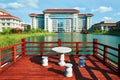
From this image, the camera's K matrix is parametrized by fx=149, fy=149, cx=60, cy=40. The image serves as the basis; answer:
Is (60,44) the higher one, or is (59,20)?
(59,20)

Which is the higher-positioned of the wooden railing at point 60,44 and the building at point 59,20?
the building at point 59,20

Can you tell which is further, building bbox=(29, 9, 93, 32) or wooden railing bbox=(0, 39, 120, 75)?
building bbox=(29, 9, 93, 32)

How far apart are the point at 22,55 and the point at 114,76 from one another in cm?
700

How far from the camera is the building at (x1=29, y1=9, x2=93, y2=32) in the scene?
147875 millimetres

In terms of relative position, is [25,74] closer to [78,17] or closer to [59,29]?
[59,29]

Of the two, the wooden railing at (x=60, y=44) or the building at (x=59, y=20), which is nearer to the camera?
the wooden railing at (x=60, y=44)

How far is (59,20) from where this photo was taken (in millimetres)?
152875

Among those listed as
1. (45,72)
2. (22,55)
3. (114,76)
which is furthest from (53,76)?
(22,55)

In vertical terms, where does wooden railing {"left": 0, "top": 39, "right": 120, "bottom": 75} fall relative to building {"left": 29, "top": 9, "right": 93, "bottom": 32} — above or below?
below

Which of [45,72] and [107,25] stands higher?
[107,25]

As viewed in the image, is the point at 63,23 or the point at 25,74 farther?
the point at 63,23

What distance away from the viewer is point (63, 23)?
154 meters

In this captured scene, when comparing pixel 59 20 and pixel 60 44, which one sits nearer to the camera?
pixel 60 44

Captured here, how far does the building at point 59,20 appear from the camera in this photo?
485 ft
